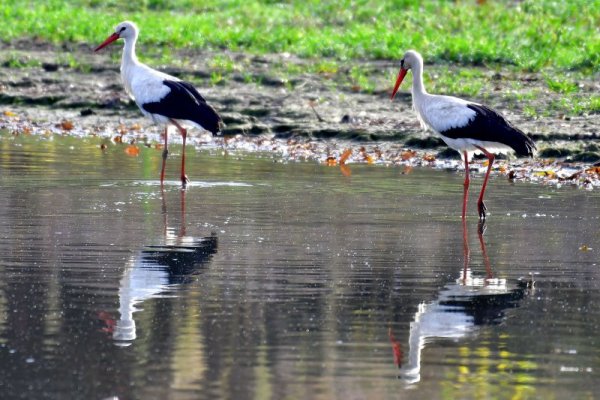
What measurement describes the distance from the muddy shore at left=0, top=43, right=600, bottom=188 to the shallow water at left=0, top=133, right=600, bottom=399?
1.80 meters

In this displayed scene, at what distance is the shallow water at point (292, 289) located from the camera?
21.3ft

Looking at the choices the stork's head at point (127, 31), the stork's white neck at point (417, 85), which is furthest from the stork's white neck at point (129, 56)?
the stork's white neck at point (417, 85)

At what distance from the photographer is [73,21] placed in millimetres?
22781

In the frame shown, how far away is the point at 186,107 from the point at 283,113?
3.64 meters

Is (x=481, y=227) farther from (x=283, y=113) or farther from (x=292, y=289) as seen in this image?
(x=283, y=113)

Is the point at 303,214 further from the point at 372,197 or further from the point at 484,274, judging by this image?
the point at 484,274

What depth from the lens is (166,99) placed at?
14.5m

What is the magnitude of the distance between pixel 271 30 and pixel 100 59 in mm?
2805

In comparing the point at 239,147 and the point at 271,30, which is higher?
the point at 271,30

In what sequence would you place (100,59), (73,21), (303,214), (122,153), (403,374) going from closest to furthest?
(403,374)
(303,214)
(122,153)
(100,59)
(73,21)

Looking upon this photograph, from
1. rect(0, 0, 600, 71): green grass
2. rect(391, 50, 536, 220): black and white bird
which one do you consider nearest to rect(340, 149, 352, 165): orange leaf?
rect(391, 50, 536, 220): black and white bird

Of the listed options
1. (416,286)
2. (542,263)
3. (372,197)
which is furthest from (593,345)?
(372,197)

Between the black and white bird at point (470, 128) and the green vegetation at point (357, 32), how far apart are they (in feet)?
13.0

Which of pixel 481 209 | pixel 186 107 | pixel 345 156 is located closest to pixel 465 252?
pixel 481 209
